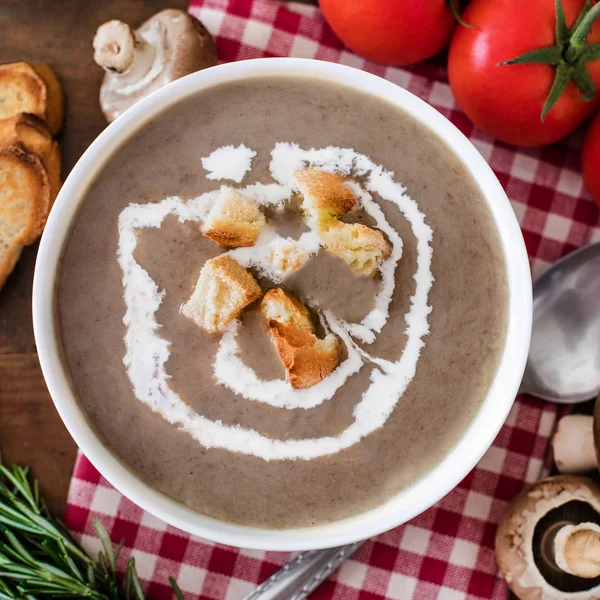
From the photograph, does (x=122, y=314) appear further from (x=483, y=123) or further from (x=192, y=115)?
(x=483, y=123)

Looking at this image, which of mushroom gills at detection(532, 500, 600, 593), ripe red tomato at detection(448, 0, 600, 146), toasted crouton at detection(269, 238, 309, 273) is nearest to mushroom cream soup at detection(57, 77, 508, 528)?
toasted crouton at detection(269, 238, 309, 273)

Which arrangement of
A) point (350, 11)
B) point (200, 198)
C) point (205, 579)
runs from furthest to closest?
point (205, 579)
point (350, 11)
point (200, 198)

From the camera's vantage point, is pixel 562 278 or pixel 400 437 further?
pixel 562 278

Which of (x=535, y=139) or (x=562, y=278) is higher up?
(x=535, y=139)

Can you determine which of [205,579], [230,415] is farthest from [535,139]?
[205,579]

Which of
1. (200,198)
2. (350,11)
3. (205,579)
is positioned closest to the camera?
(200,198)
